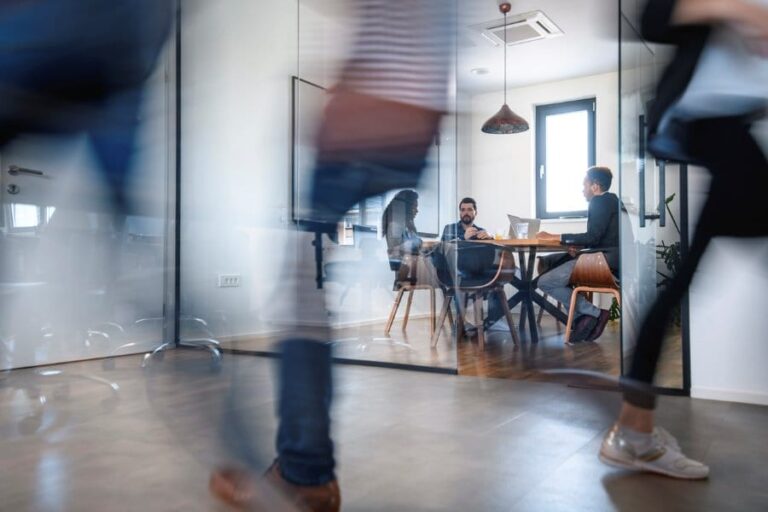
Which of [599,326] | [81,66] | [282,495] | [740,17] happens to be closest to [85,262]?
[81,66]

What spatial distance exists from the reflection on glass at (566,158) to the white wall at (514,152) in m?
0.19

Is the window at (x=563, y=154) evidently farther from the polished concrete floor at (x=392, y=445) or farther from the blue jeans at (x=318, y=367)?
the blue jeans at (x=318, y=367)

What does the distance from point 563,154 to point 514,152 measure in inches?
23.6

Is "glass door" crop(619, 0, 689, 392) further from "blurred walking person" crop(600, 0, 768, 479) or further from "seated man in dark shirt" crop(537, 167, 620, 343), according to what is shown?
"seated man in dark shirt" crop(537, 167, 620, 343)

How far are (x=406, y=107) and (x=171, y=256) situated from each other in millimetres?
3386

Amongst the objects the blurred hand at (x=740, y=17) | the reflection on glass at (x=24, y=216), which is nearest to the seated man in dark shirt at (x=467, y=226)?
the reflection on glass at (x=24, y=216)

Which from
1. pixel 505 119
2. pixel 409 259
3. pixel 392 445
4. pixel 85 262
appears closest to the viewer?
pixel 392 445

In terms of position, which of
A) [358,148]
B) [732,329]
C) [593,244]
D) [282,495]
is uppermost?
A: [358,148]

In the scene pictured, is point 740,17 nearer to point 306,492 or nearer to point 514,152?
point 306,492

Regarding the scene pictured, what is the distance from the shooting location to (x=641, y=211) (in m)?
2.58

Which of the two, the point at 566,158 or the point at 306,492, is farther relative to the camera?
the point at 566,158

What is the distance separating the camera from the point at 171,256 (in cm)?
393

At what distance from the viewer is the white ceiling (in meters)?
4.95

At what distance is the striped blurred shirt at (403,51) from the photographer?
0.84 m
